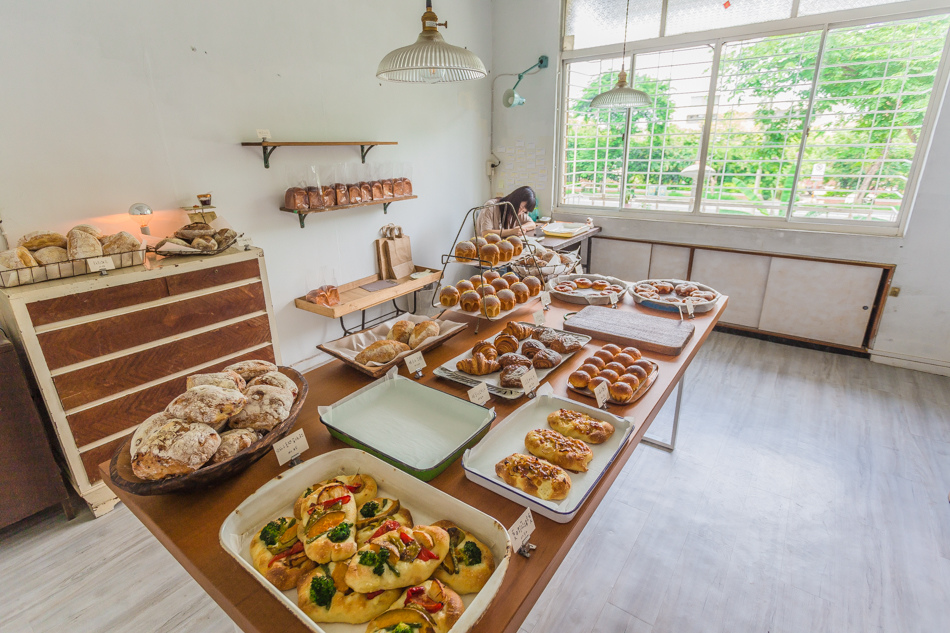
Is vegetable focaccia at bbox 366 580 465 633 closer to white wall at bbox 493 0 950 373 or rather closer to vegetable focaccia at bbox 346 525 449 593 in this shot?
vegetable focaccia at bbox 346 525 449 593

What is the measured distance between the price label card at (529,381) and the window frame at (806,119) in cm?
349

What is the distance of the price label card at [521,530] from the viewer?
916 mm

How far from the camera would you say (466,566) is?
0.82 metres

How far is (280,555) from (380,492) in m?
0.24

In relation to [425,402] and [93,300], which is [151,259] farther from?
[425,402]

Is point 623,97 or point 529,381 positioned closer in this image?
point 529,381

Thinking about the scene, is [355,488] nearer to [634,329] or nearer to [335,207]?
[634,329]

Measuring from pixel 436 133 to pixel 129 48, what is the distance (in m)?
2.46

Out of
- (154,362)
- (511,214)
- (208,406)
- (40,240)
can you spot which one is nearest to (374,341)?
(208,406)

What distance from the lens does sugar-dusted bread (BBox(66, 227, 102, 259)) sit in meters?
1.99

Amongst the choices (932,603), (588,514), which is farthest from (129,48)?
(932,603)

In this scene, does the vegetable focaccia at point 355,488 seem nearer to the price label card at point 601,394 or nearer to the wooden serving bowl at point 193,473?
the wooden serving bowl at point 193,473

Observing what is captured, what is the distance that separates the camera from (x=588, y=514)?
1051mm

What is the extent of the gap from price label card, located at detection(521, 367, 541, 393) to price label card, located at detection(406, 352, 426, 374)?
369 millimetres
